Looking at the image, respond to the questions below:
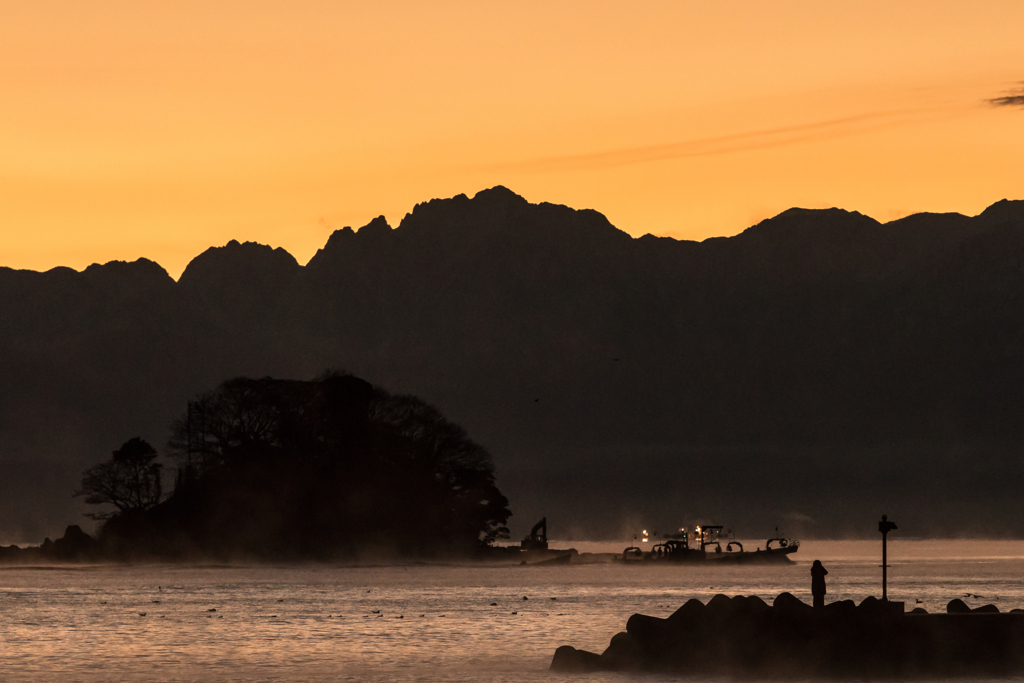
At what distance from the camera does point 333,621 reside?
344ft

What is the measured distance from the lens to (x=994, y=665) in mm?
56844

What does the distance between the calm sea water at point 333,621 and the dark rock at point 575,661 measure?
92 cm

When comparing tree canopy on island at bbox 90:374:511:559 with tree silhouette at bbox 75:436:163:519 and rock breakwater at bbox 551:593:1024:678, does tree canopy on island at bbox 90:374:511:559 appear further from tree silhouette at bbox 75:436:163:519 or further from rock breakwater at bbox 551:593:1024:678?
rock breakwater at bbox 551:593:1024:678

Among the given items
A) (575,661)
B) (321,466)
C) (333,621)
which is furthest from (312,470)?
(575,661)

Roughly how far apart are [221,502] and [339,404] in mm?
22514

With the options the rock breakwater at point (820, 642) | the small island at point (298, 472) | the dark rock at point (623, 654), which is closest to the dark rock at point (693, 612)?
the rock breakwater at point (820, 642)

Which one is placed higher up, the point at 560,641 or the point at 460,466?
the point at 460,466

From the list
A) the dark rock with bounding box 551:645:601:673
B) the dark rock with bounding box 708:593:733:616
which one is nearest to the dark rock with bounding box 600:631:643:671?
the dark rock with bounding box 551:645:601:673

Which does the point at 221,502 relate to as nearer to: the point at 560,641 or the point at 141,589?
the point at 141,589

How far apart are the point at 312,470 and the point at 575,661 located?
127394mm

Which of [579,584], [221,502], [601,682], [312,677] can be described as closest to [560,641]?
[312,677]

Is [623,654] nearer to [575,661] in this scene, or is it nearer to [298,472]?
[575,661]

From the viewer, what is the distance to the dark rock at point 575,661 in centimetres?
6181

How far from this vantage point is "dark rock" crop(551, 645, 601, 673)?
61806 millimetres
